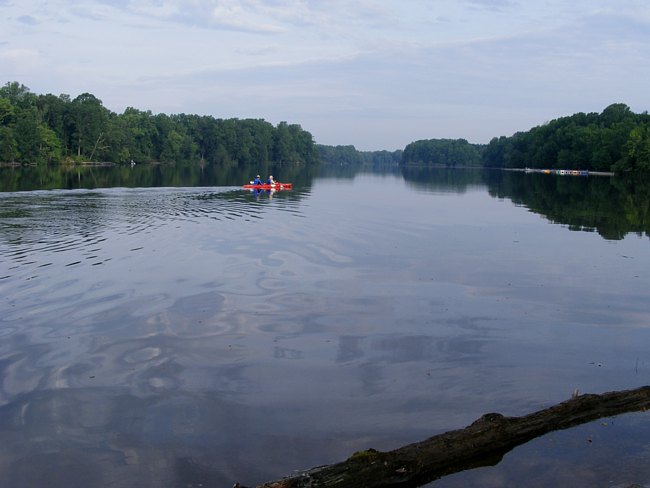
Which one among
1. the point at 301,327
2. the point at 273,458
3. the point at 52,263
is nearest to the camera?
the point at 273,458

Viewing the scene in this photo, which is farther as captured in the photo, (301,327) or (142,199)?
(142,199)

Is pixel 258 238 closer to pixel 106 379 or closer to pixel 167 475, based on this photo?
pixel 106 379

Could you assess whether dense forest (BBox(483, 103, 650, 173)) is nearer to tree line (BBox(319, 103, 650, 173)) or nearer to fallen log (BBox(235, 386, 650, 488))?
tree line (BBox(319, 103, 650, 173))

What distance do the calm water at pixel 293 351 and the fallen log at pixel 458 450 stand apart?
0.20 m

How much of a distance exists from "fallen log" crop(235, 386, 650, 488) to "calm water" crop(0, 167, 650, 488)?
7.7 inches

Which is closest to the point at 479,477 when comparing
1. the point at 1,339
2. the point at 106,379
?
the point at 106,379

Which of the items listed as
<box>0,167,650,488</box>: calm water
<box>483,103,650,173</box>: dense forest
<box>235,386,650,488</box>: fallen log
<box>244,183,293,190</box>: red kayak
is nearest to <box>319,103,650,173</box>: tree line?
<box>483,103,650,173</box>: dense forest

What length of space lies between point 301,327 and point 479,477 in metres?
6.67

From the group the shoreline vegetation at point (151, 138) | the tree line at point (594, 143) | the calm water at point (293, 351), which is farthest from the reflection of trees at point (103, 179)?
the tree line at point (594, 143)

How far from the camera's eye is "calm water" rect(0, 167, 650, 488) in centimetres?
805

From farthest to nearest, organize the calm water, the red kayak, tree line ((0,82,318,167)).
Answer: tree line ((0,82,318,167))
the red kayak
the calm water

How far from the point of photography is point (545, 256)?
23.0 m

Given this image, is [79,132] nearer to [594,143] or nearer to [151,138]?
[151,138]

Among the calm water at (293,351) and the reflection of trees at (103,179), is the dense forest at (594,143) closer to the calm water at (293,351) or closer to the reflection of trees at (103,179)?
the reflection of trees at (103,179)
